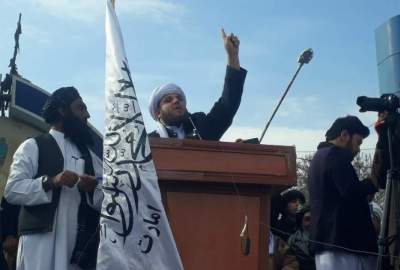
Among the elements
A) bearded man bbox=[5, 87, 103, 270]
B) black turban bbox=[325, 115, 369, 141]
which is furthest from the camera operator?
bearded man bbox=[5, 87, 103, 270]

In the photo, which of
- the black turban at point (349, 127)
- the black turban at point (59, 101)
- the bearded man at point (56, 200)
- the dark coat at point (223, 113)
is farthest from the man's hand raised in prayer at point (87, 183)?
the black turban at point (349, 127)

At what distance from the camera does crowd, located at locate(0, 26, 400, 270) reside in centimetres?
376

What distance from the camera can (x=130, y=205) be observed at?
312cm

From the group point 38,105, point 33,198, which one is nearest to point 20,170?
point 33,198

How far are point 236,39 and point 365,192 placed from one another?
53.4 inches

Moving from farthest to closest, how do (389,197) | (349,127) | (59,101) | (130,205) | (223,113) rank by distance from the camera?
1. (349,127)
2. (223,113)
3. (59,101)
4. (389,197)
5. (130,205)

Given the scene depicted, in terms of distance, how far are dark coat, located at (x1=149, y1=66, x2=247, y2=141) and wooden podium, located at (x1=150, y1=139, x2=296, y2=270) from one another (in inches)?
45.0

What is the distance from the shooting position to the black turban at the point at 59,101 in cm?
420

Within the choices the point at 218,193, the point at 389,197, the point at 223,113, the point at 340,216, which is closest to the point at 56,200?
the point at 218,193

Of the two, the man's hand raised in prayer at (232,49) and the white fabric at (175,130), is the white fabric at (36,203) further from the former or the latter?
the man's hand raised in prayer at (232,49)

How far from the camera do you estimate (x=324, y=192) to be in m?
4.48

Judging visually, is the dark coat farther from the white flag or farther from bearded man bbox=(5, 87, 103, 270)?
the white flag

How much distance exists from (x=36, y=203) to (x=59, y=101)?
0.77m

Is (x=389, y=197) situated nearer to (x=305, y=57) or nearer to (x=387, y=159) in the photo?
(x=387, y=159)
